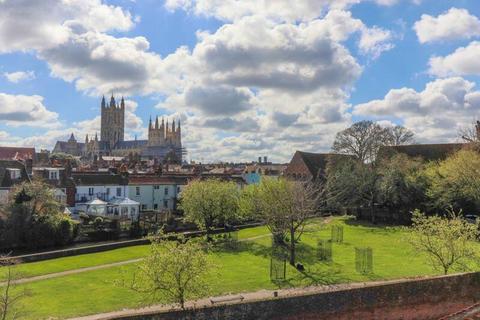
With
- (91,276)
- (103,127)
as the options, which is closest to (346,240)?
(91,276)

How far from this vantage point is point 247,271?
2489cm

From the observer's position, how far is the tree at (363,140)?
55625 millimetres

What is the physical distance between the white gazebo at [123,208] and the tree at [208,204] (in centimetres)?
1570

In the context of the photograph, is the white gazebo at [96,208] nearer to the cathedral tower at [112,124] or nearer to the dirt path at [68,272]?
the dirt path at [68,272]

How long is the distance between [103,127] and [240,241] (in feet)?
564

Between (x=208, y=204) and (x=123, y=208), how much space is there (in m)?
19.2

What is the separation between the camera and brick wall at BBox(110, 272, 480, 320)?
13.9 metres

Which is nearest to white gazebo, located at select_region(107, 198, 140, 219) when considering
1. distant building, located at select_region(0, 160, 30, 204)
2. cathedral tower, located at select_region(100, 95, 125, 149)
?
distant building, located at select_region(0, 160, 30, 204)

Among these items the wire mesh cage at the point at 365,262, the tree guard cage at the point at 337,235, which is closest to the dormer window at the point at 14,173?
the tree guard cage at the point at 337,235

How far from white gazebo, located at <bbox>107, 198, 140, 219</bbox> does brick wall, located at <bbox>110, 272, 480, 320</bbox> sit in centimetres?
3704

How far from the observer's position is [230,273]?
2430cm

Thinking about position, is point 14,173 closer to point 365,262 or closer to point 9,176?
point 9,176

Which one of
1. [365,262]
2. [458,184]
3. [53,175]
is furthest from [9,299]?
[53,175]

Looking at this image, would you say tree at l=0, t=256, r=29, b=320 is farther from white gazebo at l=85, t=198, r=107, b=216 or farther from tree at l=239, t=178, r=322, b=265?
white gazebo at l=85, t=198, r=107, b=216
